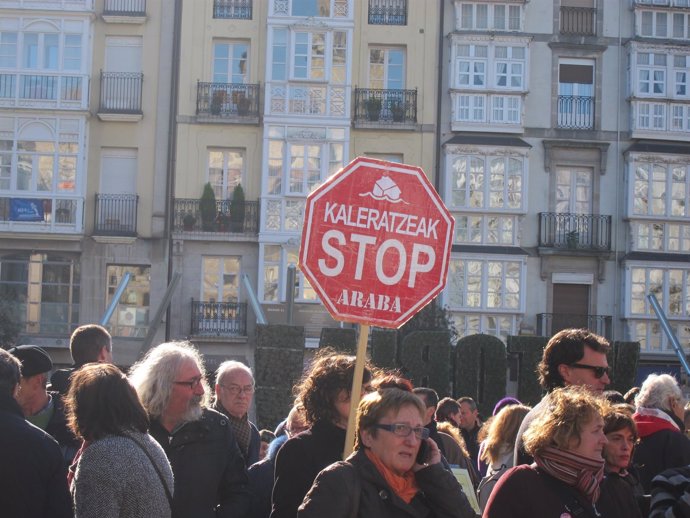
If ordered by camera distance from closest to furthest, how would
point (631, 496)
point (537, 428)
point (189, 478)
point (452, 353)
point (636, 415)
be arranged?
point (537, 428) → point (631, 496) → point (189, 478) → point (636, 415) → point (452, 353)

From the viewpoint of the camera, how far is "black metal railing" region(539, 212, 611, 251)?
32.7 m

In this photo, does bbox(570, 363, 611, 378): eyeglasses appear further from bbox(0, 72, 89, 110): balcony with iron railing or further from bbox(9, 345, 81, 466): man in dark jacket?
bbox(0, 72, 89, 110): balcony with iron railing

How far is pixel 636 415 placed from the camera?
7.87 m

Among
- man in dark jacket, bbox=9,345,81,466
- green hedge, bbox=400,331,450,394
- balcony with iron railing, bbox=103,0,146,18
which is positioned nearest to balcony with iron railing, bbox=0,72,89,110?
balcony with iron railing, bbox=103,0,146,18

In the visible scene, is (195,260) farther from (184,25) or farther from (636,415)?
(636,415)

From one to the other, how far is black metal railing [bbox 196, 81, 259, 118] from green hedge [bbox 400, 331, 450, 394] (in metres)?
9.55

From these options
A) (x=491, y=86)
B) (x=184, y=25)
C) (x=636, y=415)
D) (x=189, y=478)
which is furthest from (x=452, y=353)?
(x=189, y=478)

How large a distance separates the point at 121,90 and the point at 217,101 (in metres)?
2.68

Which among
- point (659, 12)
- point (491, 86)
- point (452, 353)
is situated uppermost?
point (659, 12)

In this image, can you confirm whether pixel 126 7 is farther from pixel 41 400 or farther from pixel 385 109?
pixel 41 400

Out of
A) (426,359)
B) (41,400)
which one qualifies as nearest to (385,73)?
(426,359)

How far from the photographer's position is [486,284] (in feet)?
107

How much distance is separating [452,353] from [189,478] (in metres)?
20.5

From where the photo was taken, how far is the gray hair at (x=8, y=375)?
18.0 ft
